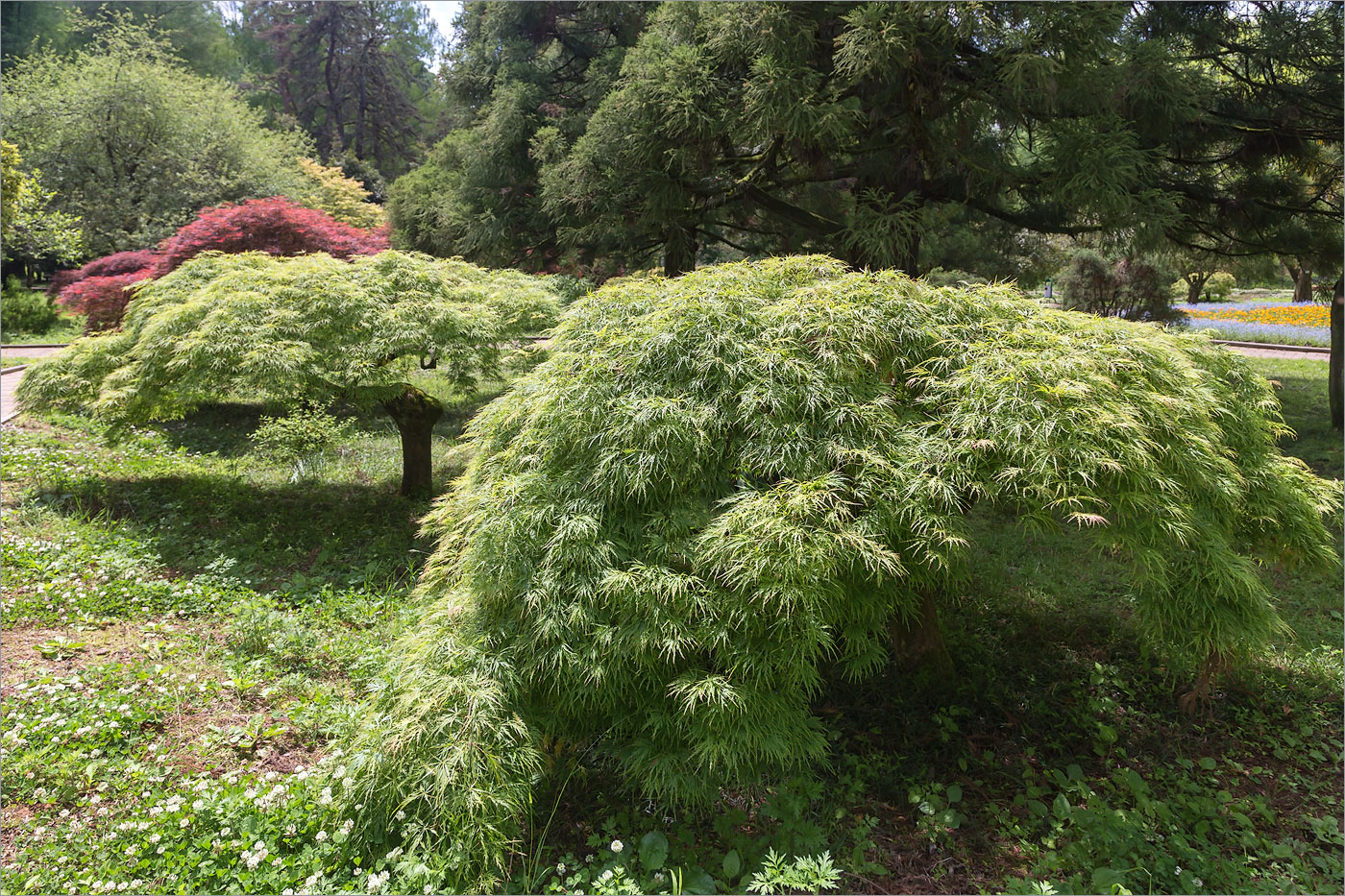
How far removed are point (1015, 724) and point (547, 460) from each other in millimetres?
2777

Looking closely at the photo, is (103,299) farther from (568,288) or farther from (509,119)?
(568,288)

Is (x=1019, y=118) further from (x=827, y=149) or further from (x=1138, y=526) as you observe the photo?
(x=1138, y=526)

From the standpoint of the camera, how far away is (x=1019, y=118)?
21.5ft

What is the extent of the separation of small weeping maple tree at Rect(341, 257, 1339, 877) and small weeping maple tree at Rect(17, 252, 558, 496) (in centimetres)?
276

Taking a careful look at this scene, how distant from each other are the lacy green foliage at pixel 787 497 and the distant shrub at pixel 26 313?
63.0 feet

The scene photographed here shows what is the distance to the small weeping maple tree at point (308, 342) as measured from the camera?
219 inches

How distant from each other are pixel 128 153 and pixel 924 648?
65.1 feet

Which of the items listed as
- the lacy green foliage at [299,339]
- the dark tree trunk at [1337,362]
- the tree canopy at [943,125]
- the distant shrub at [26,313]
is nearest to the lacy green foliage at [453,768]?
the lacy green foliage at [299,339]

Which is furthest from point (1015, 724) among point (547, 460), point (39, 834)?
point (39, 834)

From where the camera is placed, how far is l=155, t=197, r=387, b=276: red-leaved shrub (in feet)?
34.2

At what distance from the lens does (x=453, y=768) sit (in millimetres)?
2574

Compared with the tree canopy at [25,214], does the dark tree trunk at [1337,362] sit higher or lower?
lower

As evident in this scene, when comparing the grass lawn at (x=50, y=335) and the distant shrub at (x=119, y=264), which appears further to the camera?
the grass lawn at (x=50, y=335)

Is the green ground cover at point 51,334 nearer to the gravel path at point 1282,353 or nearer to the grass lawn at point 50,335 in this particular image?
the grass lawn at point 50,335
